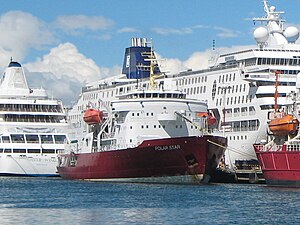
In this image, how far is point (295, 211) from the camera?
53.6 m

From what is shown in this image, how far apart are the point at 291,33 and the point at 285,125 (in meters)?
26.4

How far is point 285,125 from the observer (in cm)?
7269

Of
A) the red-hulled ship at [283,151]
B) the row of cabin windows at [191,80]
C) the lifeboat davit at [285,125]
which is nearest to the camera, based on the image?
the red-hulled ship at [283,151]

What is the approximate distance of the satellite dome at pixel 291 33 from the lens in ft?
318

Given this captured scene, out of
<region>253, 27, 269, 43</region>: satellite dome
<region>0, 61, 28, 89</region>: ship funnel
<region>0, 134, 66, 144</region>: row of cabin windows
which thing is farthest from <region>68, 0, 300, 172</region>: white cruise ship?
<region>0, 61, 28, 89</region>: ship funnel

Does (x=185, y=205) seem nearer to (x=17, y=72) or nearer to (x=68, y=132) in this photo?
(x=68, y=132)

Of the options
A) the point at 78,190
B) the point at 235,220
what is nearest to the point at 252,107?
the point at 78,190

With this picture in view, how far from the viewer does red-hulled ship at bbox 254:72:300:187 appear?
70.8m

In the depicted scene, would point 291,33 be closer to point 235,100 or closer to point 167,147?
point 235,100

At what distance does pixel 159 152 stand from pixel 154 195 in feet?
37.1

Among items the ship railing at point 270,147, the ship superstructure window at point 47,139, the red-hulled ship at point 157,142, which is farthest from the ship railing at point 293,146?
the ship superstructure window at point 47,139

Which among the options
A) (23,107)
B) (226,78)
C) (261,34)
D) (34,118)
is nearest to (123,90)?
(34,118)

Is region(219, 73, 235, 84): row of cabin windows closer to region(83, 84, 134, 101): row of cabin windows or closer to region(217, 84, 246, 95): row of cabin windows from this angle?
region(217, 84, 246, 95): row of cabin windows

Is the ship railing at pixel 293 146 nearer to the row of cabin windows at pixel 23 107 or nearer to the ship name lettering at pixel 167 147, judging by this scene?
the ship name lettering at pixel 167 147
